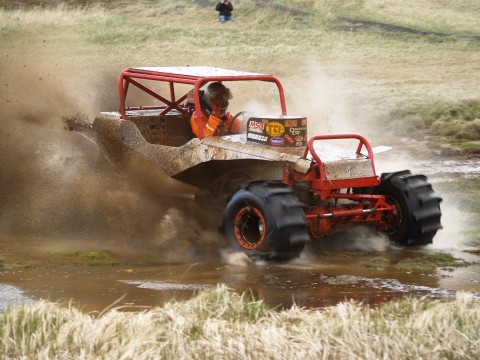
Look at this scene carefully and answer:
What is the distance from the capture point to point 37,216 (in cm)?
1039

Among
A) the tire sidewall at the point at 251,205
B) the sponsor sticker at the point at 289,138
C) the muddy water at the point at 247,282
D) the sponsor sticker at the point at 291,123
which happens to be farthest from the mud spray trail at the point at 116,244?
the sponsor sticker at the point at 291,123

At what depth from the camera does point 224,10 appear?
2841 cm

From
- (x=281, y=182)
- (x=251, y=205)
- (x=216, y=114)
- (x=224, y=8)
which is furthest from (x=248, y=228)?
(x=224, y=8)

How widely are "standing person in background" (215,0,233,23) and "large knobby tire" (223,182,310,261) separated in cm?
1985

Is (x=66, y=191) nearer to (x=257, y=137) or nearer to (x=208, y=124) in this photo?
(x=208, y=124)

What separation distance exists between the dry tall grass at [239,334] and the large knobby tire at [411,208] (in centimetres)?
305

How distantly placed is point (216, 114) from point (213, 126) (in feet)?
0.59

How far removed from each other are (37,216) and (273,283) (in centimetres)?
334

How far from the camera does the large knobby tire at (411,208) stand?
945 cm

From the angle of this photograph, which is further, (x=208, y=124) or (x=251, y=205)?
(x=208, y=124)

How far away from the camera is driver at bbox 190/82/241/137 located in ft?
32.8

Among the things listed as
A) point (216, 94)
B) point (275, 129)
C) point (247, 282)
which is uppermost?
point (216, 94)

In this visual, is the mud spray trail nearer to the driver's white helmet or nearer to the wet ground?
the wet ground

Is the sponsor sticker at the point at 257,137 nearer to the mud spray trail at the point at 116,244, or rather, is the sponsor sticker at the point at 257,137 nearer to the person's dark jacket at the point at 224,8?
the mud spray trail at the point at 116,244
